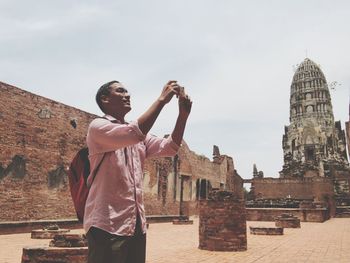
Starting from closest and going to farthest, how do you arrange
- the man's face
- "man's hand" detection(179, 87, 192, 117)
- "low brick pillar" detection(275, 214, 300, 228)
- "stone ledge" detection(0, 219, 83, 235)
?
"man's hand" detection(179, 87, 192, 117), the man's face, "stone ledge" detection(0, 219, 83, 235), "low brick pillar" detection(275, 214, 300, 228)

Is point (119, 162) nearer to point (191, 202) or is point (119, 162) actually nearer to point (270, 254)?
point (270, 254)

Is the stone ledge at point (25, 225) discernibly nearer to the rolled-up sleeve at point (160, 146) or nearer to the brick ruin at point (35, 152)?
the brick ruin at point (35, 152)

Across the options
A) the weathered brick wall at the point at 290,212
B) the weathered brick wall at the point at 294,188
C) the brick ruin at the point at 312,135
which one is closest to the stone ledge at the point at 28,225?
the weathered brick wall at the point at 290,212

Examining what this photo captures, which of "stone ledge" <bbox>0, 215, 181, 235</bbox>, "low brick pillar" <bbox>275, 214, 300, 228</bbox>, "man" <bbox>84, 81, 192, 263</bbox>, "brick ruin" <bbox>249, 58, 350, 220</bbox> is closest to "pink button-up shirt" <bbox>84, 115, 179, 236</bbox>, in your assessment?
"man" <bbox>84, 81, 192, 263</bbox>

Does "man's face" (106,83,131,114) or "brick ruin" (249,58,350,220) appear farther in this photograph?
"brick ruin" (249,58,350,220)

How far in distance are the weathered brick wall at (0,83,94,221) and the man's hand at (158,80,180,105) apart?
432 inches

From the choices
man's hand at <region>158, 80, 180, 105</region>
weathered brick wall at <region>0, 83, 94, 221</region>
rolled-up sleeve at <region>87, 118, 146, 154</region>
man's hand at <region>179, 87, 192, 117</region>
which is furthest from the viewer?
weathered brick wall at <region>0, 83, 94, 221</region>

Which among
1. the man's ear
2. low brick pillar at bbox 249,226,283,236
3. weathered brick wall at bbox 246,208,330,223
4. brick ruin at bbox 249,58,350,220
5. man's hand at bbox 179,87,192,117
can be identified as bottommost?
low brick pillar at bbox 249,226,283,236

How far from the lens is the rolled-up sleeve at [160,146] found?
222cm

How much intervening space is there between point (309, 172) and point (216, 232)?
37.3m

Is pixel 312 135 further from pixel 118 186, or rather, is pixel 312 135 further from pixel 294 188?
pixel 118 186

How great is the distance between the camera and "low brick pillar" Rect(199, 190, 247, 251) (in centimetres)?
726

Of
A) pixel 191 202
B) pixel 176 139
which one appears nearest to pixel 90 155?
pixel 176 139

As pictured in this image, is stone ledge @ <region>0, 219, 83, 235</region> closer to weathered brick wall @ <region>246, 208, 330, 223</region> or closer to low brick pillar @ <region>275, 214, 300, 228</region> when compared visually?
low brick pillar @ <region>275, 214, 300, 228</region>
